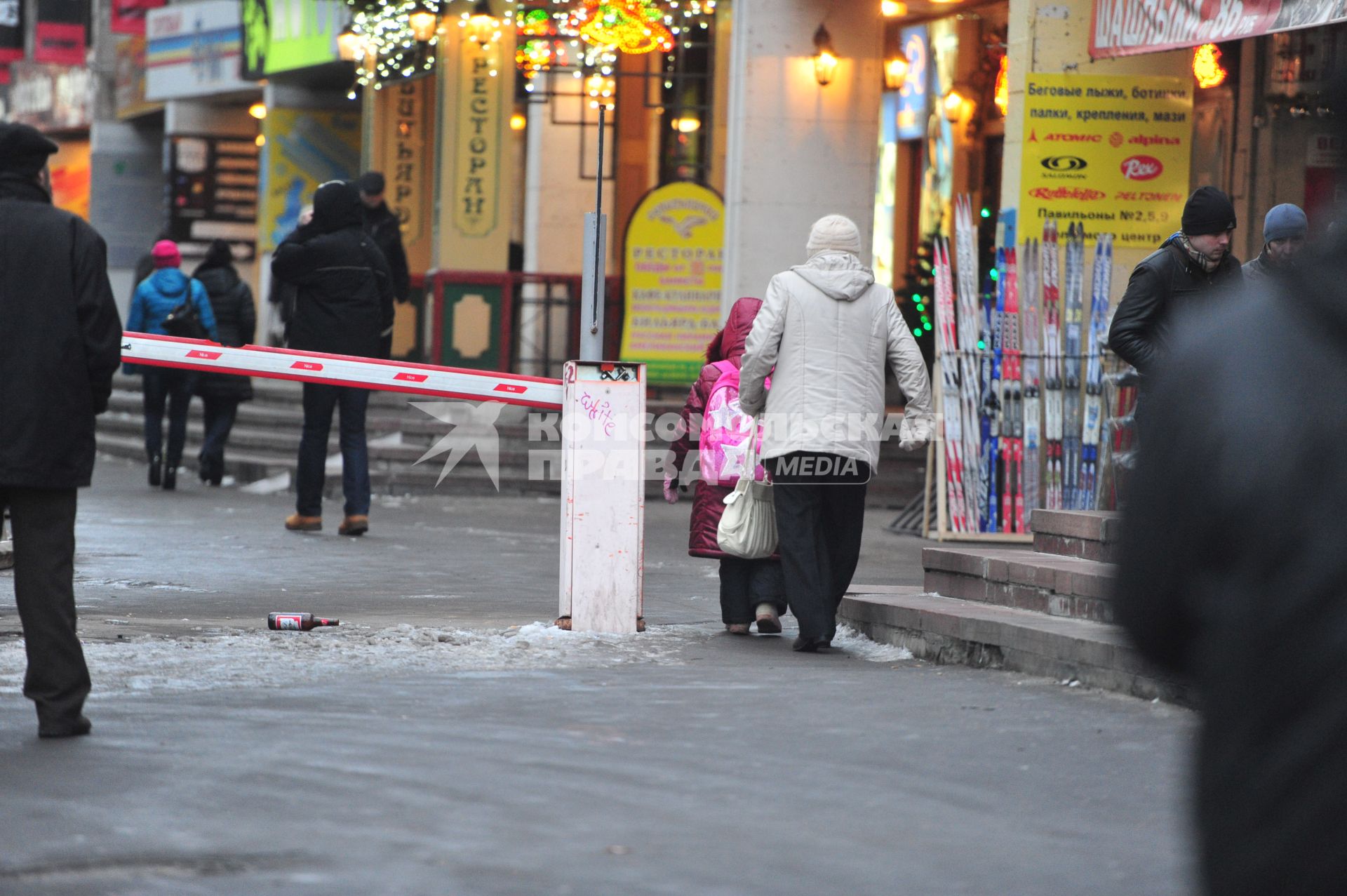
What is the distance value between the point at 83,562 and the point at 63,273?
5.33m

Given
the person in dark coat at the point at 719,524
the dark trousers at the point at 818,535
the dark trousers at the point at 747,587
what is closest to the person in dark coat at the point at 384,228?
the person in dark coat at the point at 719,524

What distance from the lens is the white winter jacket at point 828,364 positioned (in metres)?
7.76

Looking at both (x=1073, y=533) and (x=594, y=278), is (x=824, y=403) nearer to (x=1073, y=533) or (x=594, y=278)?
(x=594, y=278)

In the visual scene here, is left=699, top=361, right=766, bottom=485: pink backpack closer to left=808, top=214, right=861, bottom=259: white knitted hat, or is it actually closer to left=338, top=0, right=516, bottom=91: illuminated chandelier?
left=808, top=214, right=861, bottom=259: white knitted hat

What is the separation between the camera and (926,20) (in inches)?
734

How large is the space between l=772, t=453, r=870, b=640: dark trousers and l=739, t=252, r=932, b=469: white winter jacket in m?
0.12

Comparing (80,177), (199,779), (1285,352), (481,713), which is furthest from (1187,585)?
(80,177)

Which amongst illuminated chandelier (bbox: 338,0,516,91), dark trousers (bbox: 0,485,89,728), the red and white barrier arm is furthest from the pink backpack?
illuminated chandelier (bbox: 338,0,516,91)

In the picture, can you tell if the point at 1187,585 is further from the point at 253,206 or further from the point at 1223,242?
Answer: the point at 253,206

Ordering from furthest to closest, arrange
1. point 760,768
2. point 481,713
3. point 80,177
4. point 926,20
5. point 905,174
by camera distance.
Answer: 1. point 80,177
2. point 905,174
3. point 926,20
4. point 481,713
5. point 760,768

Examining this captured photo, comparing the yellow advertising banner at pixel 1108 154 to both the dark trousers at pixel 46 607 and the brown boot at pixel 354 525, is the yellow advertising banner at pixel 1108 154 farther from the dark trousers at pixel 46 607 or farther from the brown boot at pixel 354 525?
the dark trousers at pixel 46 607

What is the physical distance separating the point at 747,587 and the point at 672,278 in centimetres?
996

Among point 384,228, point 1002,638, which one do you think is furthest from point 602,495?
point 384,228

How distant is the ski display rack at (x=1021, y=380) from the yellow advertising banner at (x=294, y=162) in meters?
16.5
